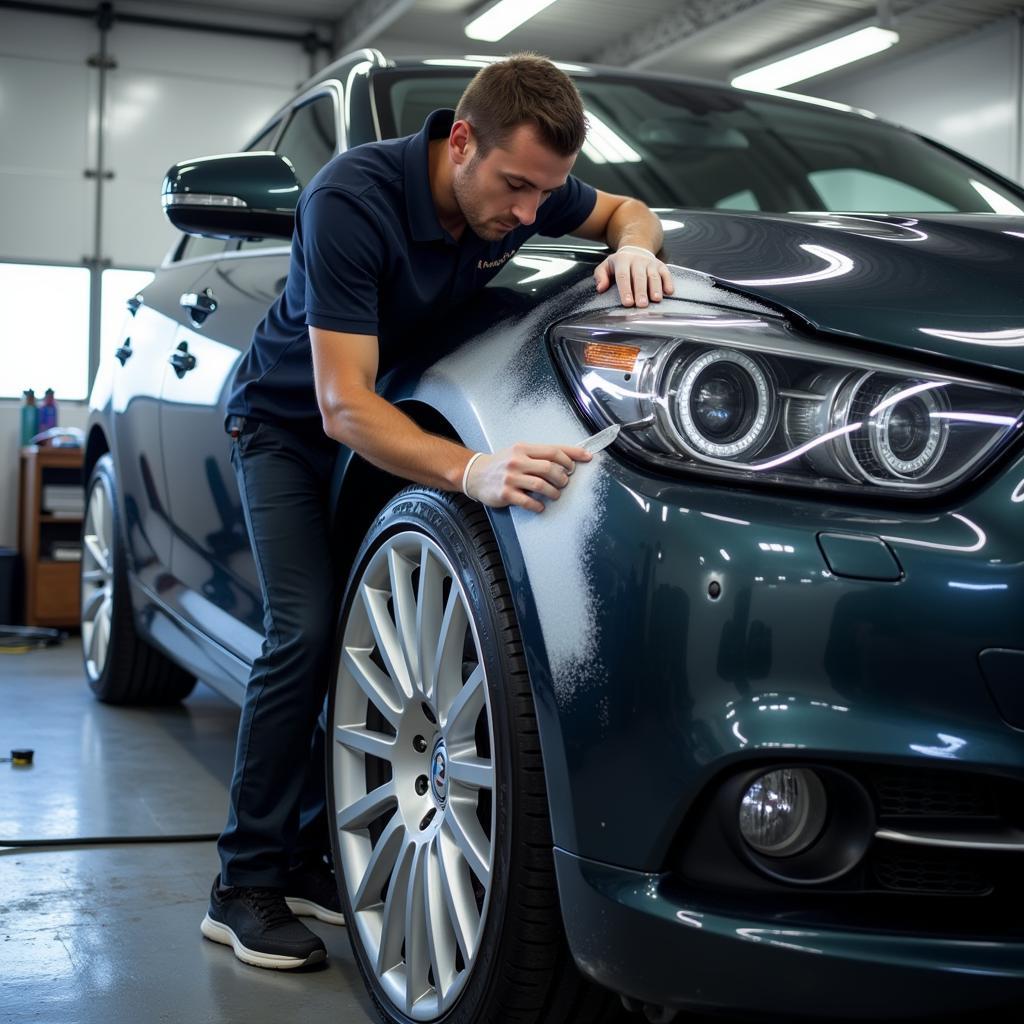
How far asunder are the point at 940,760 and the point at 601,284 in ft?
2.19

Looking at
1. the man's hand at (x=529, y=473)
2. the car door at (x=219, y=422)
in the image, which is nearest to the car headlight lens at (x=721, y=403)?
the man's hand at (x=529, y=473)

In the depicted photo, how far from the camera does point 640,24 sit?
34.1 ft

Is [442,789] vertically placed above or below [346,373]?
below

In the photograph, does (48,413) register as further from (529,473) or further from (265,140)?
(529,473)

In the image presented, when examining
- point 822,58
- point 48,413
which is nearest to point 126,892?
point 48,413

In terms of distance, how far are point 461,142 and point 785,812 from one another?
98 cm

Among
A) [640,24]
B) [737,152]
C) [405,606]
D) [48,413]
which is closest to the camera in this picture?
[405,606]

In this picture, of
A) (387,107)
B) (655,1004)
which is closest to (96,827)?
(387,107)

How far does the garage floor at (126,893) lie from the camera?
192 cm

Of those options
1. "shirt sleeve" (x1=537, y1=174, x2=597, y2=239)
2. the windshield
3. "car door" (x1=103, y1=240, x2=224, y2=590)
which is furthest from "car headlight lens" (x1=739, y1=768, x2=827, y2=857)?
"car door" (x1=103, y1=240, x2=224, y2=590)

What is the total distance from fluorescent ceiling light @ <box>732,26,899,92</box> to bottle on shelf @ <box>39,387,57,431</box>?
4.59 m

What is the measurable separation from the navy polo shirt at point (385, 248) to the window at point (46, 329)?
770 cm

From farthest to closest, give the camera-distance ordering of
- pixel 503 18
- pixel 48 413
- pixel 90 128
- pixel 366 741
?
1. pixel 503 18
2. pixel 90 128
3. pixel 48 413
4. pixel 366 741

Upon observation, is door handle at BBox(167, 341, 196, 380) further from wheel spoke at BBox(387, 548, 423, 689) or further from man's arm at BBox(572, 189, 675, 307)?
wheel spoke at BBox(387, 548, 423, 689)
